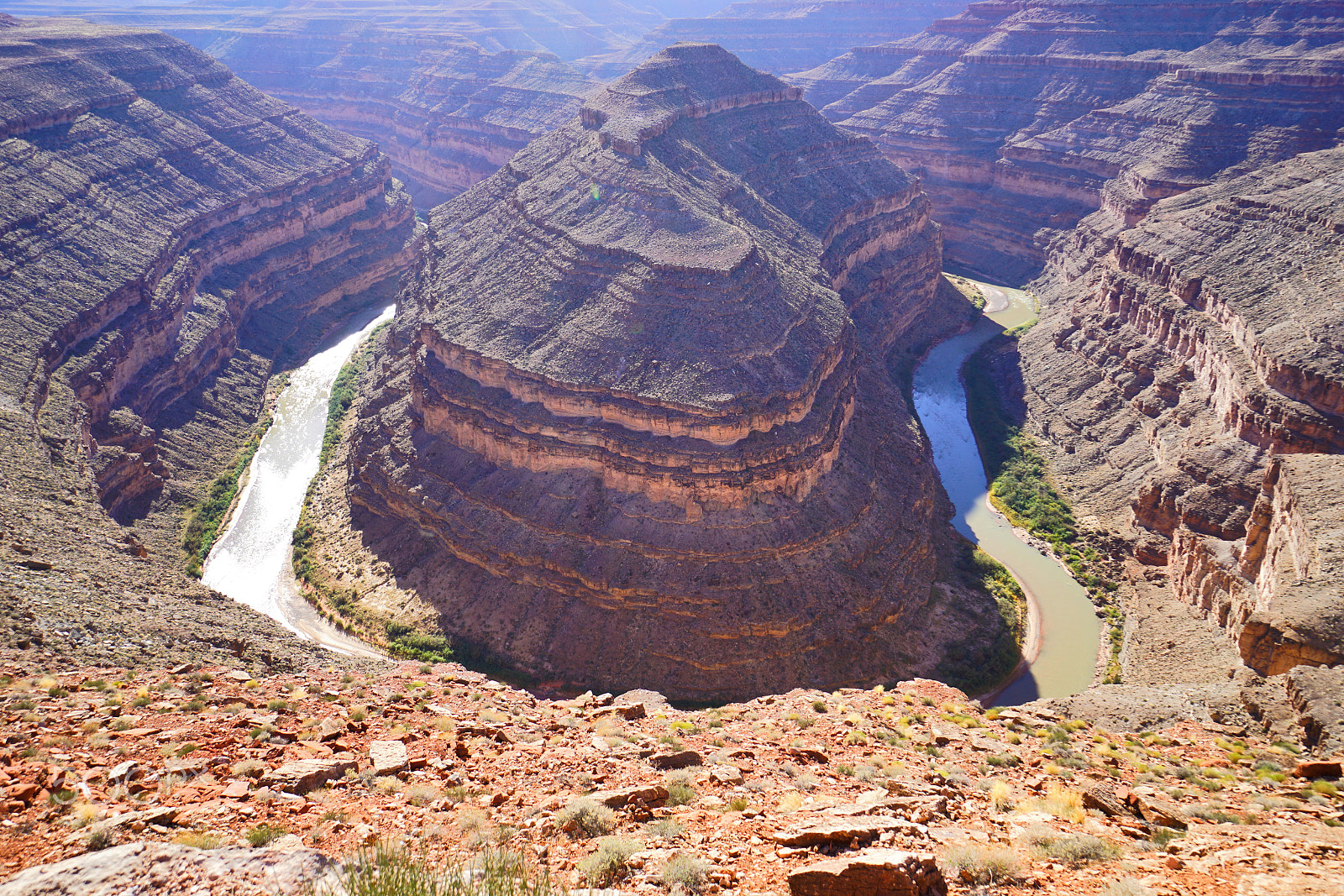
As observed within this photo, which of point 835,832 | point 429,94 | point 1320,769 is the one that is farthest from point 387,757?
point 429,94

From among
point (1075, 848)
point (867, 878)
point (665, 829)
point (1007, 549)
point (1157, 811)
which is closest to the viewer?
point (867, 878)

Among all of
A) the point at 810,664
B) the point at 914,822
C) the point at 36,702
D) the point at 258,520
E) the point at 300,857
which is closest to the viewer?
the point at 300,857

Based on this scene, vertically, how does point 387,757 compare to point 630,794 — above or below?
below

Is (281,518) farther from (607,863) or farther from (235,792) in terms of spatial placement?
(607,863)

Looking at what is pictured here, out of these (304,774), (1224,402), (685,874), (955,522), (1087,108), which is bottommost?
(685,874)

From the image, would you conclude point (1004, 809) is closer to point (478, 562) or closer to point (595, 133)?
point (478, 562)

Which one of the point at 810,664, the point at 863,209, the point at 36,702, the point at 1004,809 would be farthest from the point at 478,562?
the point at 863,209

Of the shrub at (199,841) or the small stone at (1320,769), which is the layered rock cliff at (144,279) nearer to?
the shrub at (199,841)
